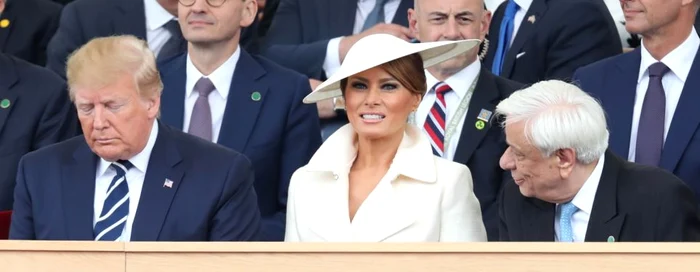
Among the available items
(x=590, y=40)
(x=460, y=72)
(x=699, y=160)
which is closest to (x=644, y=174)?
(x=699, y=160)

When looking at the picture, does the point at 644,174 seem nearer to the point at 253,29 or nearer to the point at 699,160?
the point at 699,160

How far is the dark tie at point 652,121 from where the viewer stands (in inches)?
215

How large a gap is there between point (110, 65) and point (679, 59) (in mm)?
2129

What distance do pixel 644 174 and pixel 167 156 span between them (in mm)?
1490

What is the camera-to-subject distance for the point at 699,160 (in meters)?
5.39

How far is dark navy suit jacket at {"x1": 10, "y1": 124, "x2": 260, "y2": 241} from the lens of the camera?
188 inches

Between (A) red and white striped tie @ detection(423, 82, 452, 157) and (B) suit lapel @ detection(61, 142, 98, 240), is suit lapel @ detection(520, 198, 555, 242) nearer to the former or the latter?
(A) red and white striped tie @ detection(423, 82, 452, 157)

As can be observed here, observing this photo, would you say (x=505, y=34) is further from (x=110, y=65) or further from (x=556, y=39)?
(x=110, y=65)

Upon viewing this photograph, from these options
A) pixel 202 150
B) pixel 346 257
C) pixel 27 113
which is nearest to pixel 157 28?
pixel 27 113

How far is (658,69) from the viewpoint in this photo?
5.57 meters

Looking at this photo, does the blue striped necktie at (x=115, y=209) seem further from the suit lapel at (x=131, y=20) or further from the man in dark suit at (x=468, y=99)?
the suit lapel at (x=131, y=20)

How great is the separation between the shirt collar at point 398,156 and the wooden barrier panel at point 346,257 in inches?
34.0

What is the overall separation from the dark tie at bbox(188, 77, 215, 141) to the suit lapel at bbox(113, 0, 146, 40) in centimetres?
72

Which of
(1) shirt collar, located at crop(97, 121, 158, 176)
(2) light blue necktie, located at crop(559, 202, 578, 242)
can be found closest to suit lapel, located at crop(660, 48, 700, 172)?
(2) light blue necktie, located at crop(559, 202, 578, 242)
